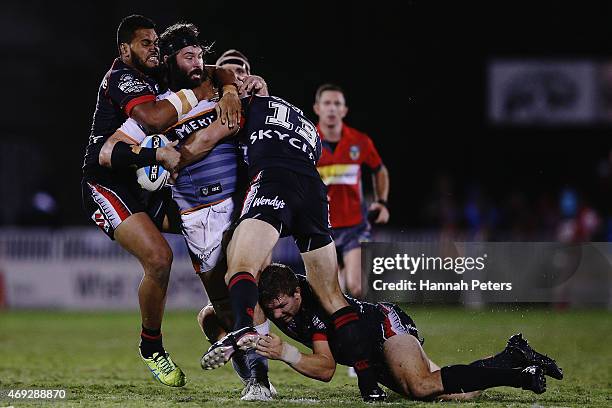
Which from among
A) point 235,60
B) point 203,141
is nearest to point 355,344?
point 203,141

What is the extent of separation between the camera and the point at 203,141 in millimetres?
6633

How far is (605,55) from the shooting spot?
1864 cm

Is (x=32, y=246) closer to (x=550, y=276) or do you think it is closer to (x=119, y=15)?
(x=119, y=15)

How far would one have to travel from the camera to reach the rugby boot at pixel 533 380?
6.06m

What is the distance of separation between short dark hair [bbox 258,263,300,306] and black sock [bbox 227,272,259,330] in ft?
0.56

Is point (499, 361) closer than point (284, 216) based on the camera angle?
No

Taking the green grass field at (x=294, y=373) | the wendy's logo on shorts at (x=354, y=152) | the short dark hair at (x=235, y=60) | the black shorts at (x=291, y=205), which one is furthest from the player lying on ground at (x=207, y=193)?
the wendy's logo on shorts at (x=354, y=152)

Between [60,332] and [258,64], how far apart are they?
5.68m

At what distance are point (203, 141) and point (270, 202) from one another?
0.77 meters

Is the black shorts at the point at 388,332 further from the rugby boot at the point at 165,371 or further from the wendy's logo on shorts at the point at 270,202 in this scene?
the rugby boot at the point at 165,371

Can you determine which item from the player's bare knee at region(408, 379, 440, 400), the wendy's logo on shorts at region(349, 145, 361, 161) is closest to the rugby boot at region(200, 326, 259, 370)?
the player's bare knee at region(408, 379, 440, 400)

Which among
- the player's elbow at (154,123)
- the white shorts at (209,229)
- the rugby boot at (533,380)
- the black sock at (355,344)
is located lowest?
the rugby boot at (533,380)

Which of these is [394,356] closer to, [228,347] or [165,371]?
[228,347]

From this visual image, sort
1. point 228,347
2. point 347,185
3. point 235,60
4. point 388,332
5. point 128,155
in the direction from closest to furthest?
1. point 228,347
2. point 388,332
3. point 128,155
4. point 235,60
5. point 347,185
